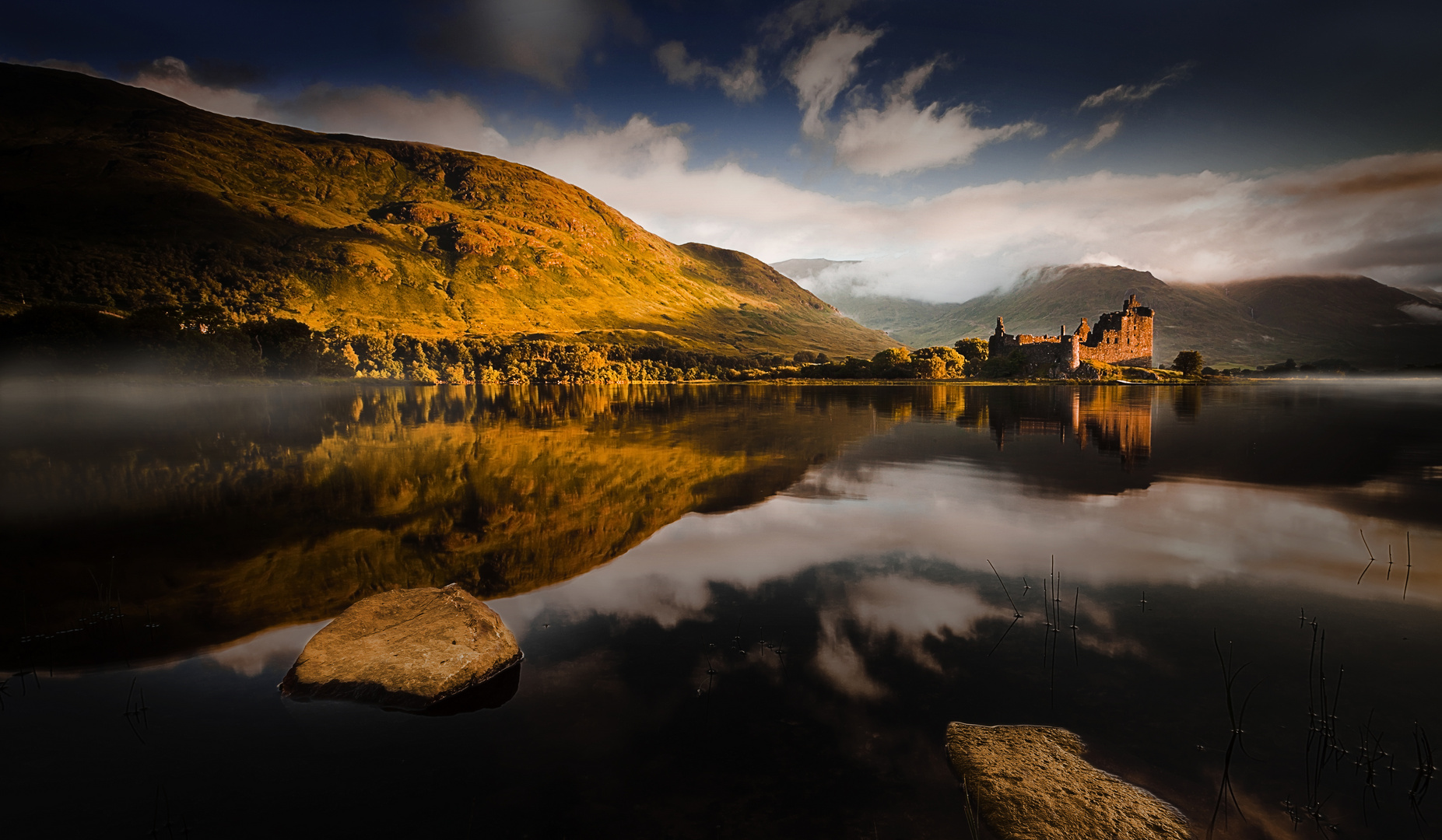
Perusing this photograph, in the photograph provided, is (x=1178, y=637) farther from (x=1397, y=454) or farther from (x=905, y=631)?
(x=1397, y=454)

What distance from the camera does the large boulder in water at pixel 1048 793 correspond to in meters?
5.72

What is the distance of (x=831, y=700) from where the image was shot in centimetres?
797

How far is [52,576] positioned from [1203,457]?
40888 millimetres

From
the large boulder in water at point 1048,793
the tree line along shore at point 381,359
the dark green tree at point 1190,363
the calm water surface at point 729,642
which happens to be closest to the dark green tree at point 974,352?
the tree line along shore at point 381,359

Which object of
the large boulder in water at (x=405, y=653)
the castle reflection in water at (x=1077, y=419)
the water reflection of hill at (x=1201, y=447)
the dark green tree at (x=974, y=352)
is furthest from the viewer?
the dark green tree at (x=974, y=352)

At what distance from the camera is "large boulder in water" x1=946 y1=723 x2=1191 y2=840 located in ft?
18.8

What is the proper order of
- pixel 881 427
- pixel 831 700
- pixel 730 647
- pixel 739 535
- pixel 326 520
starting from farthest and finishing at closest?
pixel 881 427 → pixel 326 520 → pixel 739 535 → pixel 730 647 → pixel 831 700

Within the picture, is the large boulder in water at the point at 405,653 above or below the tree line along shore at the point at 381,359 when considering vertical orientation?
below

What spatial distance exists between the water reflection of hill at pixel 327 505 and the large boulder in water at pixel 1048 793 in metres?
→ 9.13

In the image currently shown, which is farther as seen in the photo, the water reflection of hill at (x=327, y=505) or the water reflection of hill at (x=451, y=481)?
the water reflection of hill at (x=451, y=481)

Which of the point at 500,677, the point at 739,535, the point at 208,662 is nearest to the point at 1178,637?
the point at 739,535

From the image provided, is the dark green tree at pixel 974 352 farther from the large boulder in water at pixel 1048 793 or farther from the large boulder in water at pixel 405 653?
the large boulder in water at pixel 405 653

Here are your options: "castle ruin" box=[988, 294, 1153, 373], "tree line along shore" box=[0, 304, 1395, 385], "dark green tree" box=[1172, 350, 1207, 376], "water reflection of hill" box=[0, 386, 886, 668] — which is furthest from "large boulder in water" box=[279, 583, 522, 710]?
"dark green tree" box=[1172, 350, 1207, 376]

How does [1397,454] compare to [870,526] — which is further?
[1397,454]
